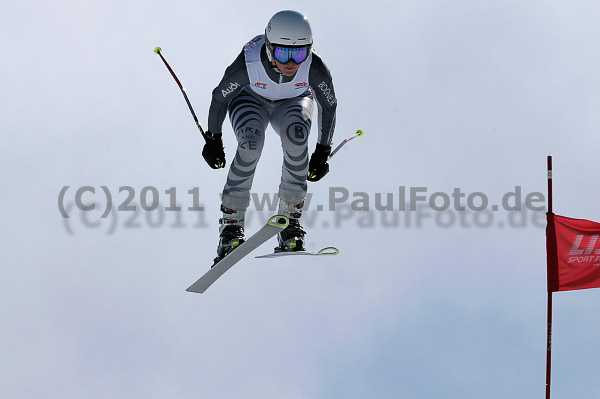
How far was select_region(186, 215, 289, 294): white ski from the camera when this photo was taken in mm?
9805

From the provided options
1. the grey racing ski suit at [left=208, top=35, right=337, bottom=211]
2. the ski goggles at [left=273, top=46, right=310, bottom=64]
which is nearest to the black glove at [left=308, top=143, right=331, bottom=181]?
the grey racing ski suit at [left=208, top=35, right=337, bottom=211]

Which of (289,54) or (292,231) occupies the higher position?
(289,54)

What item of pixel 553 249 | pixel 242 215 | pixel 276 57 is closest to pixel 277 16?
pixel 276 57

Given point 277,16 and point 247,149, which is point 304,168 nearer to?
point 247,149

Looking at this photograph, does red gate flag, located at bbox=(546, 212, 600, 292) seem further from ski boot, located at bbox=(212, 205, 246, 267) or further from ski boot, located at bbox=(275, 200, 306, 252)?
ski boot, located at bbox=(212, 205, 246, 267)

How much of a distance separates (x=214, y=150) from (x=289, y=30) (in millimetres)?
1867

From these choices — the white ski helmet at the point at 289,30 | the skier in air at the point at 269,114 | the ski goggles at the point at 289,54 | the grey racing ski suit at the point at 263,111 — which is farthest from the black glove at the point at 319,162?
the white ski helmet at the point at 289,30

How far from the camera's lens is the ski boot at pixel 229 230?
1031 cm

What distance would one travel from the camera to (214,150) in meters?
10.4

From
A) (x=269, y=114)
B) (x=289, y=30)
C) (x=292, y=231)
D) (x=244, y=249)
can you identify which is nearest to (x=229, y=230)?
(x=244, y=249)

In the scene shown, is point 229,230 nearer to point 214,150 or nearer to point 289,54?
point 214,150

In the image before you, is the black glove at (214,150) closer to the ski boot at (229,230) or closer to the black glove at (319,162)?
the ski boot at (229,230)

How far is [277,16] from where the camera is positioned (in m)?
9.60

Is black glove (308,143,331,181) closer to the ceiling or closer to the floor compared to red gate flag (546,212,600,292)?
closer to the ceiling
